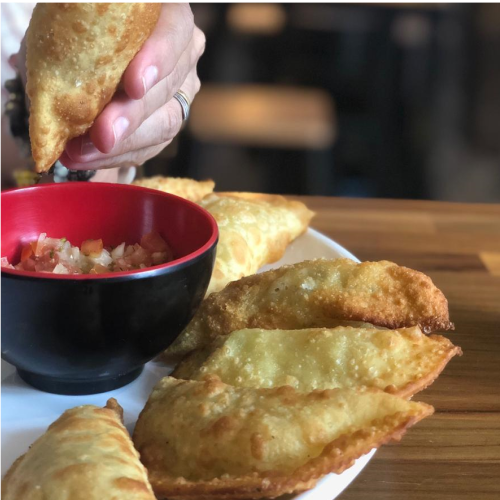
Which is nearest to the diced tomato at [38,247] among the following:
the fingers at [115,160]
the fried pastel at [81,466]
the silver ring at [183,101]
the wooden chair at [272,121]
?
the fingers at [115,160]

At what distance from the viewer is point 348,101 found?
4.42 metres

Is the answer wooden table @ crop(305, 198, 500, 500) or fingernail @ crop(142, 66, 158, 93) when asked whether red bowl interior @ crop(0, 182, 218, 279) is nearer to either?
fingernail @ crop(142, 66, 158, 93)

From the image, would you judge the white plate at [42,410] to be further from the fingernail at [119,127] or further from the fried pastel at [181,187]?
the fried pastel at [181,187]

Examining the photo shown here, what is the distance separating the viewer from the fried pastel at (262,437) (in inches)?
31.5

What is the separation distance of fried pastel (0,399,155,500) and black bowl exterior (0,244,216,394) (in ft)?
0.46

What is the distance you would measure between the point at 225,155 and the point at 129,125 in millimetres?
3301

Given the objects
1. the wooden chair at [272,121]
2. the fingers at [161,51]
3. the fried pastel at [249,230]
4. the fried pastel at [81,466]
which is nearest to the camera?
the fried pastel at [81,466]

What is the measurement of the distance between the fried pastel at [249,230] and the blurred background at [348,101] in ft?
8.29

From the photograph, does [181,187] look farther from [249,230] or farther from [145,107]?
[145,107]

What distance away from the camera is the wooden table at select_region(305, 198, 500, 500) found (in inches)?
39.0

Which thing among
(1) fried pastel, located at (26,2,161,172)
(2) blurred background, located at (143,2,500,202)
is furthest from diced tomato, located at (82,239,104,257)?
(2) blurred background, located at (143,2,500,202)

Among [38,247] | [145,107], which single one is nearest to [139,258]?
[38,247]

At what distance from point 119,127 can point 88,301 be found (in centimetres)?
35

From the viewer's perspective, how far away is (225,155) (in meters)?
4.48
